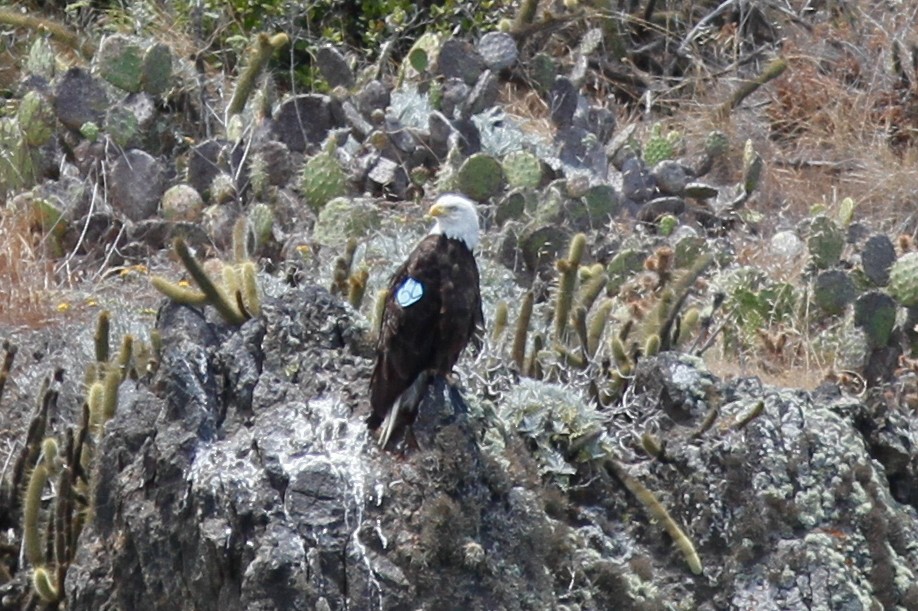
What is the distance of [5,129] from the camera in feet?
24.6

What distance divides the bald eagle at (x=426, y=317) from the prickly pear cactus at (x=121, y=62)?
3519 mm

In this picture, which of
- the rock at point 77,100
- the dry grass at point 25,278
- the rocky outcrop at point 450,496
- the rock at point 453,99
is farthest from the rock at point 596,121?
the rocky outcrop at point 450,496

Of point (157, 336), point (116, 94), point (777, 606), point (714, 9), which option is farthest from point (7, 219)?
point (714, 9)

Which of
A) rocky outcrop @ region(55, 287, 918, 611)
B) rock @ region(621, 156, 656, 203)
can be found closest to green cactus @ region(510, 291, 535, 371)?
rocky outcrop @ region(55, 287, 918, 611)

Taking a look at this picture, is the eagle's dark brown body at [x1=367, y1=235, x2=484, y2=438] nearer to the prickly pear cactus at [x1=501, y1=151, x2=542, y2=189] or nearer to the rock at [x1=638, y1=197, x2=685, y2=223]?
the prickly pear cactus at [x1=501, y1=151, x2=542, y2=189]

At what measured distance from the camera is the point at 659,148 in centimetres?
833

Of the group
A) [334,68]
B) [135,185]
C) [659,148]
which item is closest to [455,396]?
[135,185]

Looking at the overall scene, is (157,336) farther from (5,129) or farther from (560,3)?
(560,3)

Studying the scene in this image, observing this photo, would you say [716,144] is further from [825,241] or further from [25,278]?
[25,278]

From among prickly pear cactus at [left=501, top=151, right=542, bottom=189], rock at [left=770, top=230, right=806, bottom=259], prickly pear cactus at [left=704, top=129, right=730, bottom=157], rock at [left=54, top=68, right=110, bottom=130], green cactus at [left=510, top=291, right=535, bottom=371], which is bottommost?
rock at [left=770, top=230, right=806, bottom=259]

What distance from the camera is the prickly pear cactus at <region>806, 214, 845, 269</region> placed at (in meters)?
6.99

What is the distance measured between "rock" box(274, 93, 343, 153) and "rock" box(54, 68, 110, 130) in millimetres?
814

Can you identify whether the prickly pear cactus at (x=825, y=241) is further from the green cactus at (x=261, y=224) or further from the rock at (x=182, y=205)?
the rock at (x=182, y=205)

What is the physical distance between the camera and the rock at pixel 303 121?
7.75 metres
